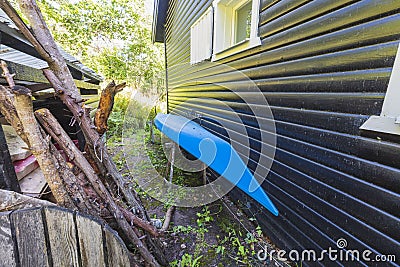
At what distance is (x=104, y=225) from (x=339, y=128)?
150cm

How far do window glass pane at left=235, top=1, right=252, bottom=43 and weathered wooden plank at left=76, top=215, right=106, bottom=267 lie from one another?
110 inches

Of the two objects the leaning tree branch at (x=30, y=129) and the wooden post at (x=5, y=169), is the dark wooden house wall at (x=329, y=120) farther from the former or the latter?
the wooden post at (x=5, y=169)

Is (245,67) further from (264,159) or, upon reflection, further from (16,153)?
(16,153)

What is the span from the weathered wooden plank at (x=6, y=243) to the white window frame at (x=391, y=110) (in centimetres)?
177

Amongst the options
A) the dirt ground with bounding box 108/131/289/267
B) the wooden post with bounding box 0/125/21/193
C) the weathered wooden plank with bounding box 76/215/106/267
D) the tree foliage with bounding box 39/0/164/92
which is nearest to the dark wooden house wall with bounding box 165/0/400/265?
the dirt ground with bounding box 108/131/289/267

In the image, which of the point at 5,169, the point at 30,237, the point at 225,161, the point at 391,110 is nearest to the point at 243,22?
the point at 225,161

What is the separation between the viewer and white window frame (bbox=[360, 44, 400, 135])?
1.02 m

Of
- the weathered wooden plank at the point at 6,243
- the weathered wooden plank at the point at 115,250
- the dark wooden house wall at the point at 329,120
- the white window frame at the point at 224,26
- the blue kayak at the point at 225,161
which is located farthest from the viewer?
the white window frame at the point at 224,26

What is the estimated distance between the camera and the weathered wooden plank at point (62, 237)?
0.82m

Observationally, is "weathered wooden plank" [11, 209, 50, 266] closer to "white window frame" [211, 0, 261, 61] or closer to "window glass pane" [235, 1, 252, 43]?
Answer: "white window frame" [211, 0, 261, 61]

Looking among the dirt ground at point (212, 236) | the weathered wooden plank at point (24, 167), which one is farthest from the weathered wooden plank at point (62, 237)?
the dirt ground at point (212, 236)

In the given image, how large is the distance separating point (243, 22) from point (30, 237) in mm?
3268

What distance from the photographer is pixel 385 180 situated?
1.11m

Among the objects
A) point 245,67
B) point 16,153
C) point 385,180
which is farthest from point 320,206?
point 16,153
